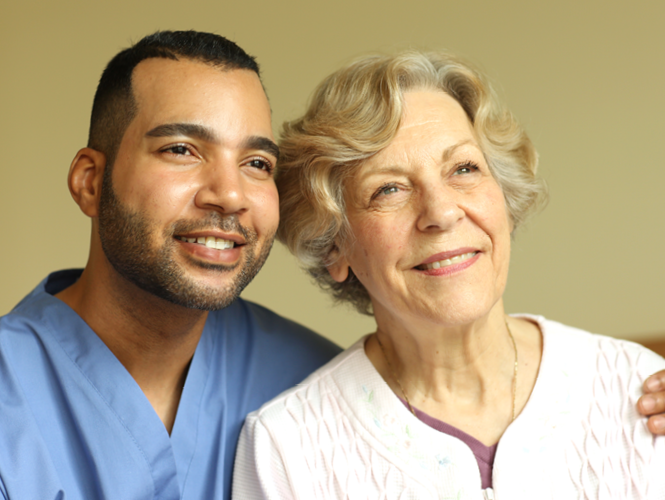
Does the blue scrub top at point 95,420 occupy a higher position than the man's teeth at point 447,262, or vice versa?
the man's teeth at point 447,262

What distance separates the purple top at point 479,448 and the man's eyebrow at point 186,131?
84 centimetres

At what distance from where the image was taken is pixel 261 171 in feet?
5.19

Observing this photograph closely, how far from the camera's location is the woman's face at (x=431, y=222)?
1.44 meters

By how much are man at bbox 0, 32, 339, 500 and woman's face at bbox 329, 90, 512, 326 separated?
0.27m

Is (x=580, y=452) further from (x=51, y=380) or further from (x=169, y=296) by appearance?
(x=51, y=380)

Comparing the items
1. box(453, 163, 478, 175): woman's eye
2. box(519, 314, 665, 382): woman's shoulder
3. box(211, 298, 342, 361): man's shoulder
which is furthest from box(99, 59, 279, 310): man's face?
box(519, 314, 665, 382): woman's shoulder

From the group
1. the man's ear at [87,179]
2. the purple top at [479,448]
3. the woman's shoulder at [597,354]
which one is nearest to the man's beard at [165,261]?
the man's ear at [87,179]

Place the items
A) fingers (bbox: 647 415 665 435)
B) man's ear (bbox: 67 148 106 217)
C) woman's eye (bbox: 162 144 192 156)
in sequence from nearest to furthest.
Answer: fingers (bbox: 647 415 665 435) → woman's eye (bbox: 162 144 192 156) → man's ear (bbox: 67 148 106 217)

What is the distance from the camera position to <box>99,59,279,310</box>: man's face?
144 centimetres

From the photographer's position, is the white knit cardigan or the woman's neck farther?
the woman's neck

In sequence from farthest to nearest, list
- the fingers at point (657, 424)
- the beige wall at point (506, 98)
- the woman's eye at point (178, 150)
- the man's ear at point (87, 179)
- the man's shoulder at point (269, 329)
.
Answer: the beige wall at point (506, 98) < the man's shoulder at point (269, 329) < the man's ear at point (87, 179) < the woman's eye at point (178, 150) < the fingers at point (657, 424)

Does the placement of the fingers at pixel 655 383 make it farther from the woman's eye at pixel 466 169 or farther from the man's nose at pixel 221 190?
the man's nose at pixel 221 190

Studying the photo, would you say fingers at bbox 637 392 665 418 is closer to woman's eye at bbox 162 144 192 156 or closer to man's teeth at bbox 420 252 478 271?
man's teeth at bbox 420 252 478 271

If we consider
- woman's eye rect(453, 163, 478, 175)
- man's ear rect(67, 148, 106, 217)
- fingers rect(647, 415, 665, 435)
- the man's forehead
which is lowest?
fingers rect(647, 415, 665, 435)
